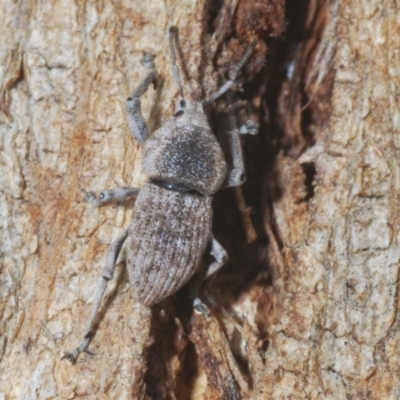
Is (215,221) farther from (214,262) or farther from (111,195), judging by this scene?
(111,195)

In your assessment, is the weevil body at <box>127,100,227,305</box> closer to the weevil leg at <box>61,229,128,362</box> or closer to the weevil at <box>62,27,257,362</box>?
the weevil at <box>62,27,257,362</box>

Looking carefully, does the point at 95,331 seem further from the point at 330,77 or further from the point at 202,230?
the point at 330,77

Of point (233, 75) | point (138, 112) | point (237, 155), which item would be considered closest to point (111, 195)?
point (138, 112)

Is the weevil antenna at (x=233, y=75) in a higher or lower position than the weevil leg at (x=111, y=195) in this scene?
higher

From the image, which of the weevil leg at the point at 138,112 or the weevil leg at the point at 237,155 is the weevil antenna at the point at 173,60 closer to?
the weevil leg at the point at 138,112

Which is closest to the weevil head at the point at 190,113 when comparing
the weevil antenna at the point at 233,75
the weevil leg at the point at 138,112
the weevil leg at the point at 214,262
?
the weevil antenna at the point at 233,75

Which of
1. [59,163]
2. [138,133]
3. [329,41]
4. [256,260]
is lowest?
[256,260]

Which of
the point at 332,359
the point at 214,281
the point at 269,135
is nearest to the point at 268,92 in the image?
the point at 269,135
